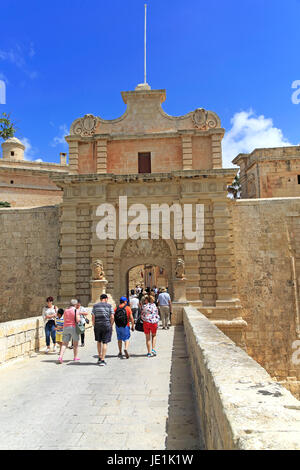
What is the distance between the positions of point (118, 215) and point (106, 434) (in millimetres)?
13070

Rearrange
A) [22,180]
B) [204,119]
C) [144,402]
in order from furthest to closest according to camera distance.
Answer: [22,180] → [204,119] → [144,402]

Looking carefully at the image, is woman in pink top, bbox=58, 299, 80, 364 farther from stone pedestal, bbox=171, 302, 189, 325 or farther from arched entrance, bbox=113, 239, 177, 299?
arched entrance, bbox=113, 239, 177, 299

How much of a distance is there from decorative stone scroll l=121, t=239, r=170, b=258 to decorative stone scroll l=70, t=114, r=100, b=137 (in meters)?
5.56

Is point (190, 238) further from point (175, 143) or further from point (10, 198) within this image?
point (10, 198)

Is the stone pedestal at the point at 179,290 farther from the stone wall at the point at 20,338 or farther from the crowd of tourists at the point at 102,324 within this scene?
the stone wall at the point at 20,338

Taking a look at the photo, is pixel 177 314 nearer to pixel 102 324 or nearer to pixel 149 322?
pixel 149 322

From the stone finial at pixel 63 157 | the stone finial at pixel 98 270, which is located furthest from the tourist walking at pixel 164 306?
the stone finial at pixel 63 157

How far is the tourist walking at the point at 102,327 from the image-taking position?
275 inches

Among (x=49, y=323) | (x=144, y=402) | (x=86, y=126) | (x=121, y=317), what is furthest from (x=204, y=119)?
(x=144, y=402)

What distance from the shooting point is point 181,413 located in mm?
4215

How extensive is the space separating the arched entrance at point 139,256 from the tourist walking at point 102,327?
28.8 ft

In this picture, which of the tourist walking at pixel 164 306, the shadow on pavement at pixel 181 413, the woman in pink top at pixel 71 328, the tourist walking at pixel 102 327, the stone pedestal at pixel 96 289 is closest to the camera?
the shadow on pavement at pixel 181 413

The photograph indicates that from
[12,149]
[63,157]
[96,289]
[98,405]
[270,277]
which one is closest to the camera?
[98,405]

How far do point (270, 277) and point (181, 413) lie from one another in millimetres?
12957
